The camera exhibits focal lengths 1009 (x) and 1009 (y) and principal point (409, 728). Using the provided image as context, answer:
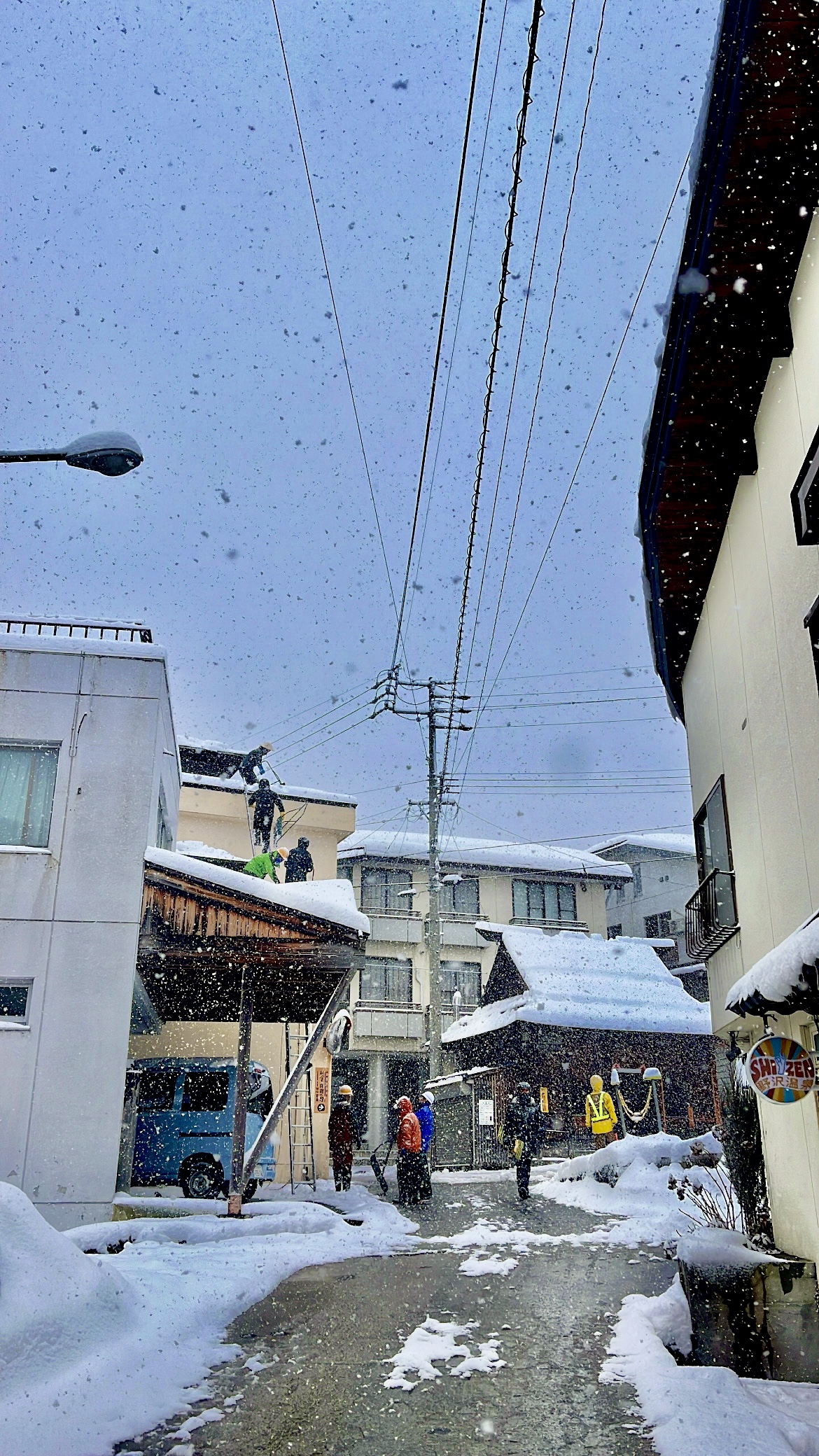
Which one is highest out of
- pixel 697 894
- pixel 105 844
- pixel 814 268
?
pixel 814 268

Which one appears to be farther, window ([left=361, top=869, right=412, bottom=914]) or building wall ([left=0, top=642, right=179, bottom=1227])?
window ([left=361, top=869, right=412, bottom=914])

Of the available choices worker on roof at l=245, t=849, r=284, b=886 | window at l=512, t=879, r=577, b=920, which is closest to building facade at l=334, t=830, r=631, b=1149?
window at l=512, t=879, r=577, b=920

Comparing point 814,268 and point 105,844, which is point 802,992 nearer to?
point 814,268

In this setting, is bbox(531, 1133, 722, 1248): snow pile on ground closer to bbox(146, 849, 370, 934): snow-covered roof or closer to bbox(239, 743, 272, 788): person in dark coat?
bbox(146, 849, 370, 934): snow-covered roof

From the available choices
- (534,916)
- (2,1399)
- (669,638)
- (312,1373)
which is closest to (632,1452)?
(312,1373)

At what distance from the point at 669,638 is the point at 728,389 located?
4776 mm

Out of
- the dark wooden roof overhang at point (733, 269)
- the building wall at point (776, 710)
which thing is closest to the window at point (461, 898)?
the building wall at point (776, 710)

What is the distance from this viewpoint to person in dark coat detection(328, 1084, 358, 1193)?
58.5ft

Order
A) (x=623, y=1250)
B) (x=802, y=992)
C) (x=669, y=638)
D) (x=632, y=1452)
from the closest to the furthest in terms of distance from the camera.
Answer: (x=632, y=1452)
(x=802, y=992)
(x=623, y=1250)
(x=669, y=638)

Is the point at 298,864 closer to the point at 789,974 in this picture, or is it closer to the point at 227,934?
the point at 227,934

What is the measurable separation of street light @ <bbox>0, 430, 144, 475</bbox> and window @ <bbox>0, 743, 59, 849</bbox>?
7.72 metres

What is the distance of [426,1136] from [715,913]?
919cm

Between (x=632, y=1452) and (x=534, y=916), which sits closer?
(x=632, y=1452)

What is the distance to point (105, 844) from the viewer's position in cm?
1430
